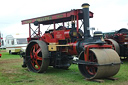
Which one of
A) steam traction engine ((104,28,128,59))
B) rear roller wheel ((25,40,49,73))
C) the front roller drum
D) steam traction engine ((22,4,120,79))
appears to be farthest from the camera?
steam traction engine ((104,28,128,59))

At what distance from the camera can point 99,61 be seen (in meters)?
5.28

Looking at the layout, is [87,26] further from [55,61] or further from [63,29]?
[55,61]

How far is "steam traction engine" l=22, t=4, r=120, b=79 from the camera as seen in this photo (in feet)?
17.9

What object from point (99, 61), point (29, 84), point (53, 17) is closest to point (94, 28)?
point (99, 61)

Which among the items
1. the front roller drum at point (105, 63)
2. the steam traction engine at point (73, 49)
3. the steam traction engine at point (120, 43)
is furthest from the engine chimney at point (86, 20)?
the steam traction engine at point (120, 43)

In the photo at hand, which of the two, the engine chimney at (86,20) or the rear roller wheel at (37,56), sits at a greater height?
the engine chimney at (86,20)

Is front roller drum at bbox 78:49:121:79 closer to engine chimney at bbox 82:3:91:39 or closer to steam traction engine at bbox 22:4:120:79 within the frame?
steam traction engine at bbox 22:4:120:79

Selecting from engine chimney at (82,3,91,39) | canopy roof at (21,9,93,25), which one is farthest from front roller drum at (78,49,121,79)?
canopy roof at (21,9,93,25)

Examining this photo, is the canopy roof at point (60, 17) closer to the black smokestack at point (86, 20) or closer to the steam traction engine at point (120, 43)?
the black smokestack at point (86, 20)

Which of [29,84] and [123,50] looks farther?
[123,50]

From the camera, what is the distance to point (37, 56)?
7.52 meters

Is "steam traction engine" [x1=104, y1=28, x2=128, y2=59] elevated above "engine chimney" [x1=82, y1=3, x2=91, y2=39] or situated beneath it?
situated beneath

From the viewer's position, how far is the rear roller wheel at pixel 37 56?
23.2 feet

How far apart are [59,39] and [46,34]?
67cm
